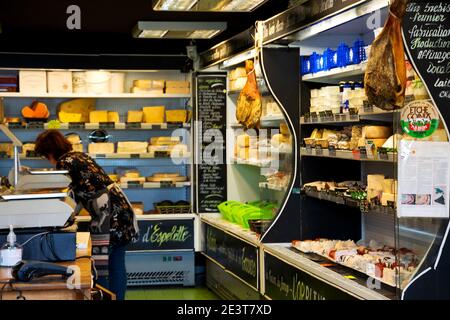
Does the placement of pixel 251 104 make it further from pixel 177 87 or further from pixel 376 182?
pixel 177 87

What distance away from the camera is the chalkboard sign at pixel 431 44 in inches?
155

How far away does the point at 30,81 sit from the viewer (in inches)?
367

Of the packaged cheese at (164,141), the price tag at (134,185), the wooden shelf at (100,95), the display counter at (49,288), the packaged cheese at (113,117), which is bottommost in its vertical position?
the display counter at (49,288)

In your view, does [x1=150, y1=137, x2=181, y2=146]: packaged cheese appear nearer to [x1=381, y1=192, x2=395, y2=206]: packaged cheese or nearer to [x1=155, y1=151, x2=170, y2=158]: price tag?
[x1=155, y1=151, x2=170, y2=158]: price tag

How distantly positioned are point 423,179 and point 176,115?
5.95 m

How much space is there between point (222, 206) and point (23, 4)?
307 centimetres

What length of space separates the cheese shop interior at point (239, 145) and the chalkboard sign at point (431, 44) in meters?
0.01

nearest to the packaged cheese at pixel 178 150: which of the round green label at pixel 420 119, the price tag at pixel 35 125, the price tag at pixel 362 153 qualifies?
the price tag at pixel 35 125

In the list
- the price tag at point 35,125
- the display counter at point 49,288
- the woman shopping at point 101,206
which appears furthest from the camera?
the price tag at point 35,125

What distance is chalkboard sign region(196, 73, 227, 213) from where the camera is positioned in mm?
9188

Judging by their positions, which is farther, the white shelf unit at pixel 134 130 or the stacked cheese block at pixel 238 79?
the white shelf unit at pixel 134 130

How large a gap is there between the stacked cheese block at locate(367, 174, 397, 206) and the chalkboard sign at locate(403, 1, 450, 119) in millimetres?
838

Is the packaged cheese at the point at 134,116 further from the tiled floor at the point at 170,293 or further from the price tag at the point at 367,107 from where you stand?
the price tag at the point at 367,107

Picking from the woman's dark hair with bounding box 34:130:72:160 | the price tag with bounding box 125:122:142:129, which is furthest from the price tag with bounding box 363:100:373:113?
the price tag with bounding box 125:122:142:129
